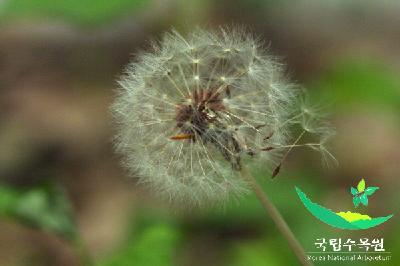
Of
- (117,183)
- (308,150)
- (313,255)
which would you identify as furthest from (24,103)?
(313,255)

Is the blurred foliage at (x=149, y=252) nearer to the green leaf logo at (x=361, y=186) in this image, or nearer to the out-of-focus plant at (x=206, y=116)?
the out-of-focus plant at (x=206, y=116)

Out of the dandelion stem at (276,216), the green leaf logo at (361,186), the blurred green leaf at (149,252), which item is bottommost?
the dandelion stem at (276,216)

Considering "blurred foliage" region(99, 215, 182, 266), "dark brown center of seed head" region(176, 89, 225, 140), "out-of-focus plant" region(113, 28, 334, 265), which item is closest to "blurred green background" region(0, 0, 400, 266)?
"blurred foliage" region(99, 215, 182, 266)

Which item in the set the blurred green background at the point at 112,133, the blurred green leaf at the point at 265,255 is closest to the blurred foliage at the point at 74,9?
the blurred green background at the point at 112,133

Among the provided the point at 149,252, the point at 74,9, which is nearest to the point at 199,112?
the point at 149,252

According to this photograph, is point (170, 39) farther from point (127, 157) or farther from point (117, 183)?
point (117, 183)

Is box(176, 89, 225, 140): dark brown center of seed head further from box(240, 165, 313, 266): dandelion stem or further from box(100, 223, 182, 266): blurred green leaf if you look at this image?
box(100, 223, 182, 266): blurred green leaf
